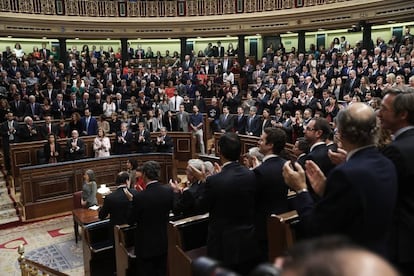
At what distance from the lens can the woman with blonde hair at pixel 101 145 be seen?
8680 millimetres

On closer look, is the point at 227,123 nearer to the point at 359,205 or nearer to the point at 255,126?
the point at 255,126

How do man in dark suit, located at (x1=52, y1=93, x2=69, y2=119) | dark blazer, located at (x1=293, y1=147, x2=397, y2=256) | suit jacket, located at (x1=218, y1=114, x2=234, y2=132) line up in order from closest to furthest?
dark blazer, located at (x1=293, y1=147, x2=397, y2=256), suit jacket, located at (x1=218, y1=114, x2=234, y2=132), man in dark suit, located at (x1=52, y1=93, x2=69, y2=119)

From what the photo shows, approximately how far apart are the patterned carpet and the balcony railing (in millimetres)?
9519

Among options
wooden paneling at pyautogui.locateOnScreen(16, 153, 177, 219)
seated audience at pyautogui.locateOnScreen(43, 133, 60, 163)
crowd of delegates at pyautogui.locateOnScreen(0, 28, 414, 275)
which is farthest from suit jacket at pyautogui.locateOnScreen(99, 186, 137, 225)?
seated audience at pyautogui.locateOnScreen(43, 133, 60, 163)

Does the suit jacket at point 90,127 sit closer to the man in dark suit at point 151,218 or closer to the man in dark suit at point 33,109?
the man in dark suit at point 33,109

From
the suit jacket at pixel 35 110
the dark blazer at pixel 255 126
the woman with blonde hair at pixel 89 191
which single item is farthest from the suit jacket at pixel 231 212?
the suit jacket at pixel 35 110

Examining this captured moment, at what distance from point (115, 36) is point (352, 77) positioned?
10123 millimetres

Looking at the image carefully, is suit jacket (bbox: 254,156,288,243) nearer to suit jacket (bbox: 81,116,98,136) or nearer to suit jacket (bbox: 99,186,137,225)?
suit jacket (bbox: 99,186,137,225)

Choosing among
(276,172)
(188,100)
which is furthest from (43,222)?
(276,172)

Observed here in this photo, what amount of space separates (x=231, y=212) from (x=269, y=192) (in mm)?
313

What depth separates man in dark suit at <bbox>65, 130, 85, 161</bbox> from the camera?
8.45 m

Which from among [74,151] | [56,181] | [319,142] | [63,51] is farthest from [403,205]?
[63,51]

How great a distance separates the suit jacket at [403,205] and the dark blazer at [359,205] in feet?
0.62

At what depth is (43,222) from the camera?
742 cm
